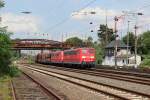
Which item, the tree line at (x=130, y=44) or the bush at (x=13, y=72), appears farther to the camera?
the tree line at (x=130, y=44)

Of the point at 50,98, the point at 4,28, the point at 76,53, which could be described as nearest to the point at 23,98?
the point at 50,98

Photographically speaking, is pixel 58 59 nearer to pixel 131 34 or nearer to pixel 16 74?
pixel 16 74

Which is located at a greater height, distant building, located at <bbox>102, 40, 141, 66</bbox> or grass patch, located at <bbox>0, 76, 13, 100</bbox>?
distant building, located at <bbox>102, 40, 141, 66</bbox>

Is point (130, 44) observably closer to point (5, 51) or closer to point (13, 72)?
point (13, 72)

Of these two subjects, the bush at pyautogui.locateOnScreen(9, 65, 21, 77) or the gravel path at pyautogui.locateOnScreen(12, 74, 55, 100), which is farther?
the bush at pyautogui.locateOnScreen(9, 65, 21, 77)

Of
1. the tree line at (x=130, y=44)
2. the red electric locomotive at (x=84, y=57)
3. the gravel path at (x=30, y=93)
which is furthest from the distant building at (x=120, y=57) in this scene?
the gravel path at (x=30, y=93)

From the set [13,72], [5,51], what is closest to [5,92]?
[5,51]

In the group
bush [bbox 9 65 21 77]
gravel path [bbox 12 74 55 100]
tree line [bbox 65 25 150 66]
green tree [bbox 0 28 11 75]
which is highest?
tree line [bbox 65 25 150 66]

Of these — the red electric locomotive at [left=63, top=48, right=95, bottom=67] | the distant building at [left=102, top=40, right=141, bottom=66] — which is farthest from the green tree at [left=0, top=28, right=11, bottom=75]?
the distant building at [left=102, top=40, right=141, bottom=66]

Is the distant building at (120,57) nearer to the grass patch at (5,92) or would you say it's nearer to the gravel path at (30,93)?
the grass patch at (5,92)

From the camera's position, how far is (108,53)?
117 m

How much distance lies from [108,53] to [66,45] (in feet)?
42.3

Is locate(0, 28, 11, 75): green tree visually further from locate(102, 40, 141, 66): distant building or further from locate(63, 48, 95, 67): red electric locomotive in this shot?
locate(102, 40, 141, 66): distant building

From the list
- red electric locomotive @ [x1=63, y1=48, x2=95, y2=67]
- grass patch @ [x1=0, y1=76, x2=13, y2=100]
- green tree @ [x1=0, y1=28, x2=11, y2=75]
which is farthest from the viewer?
red electric locomotive @ [x1=63, y1=48, x2=95, y2=67]
